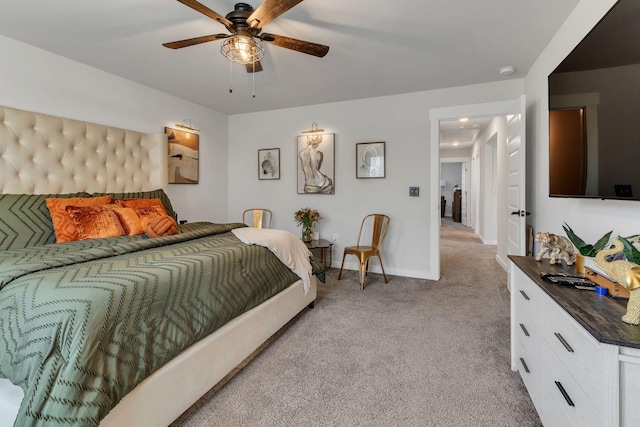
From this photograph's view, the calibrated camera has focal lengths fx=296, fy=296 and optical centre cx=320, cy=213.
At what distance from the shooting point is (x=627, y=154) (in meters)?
1.22

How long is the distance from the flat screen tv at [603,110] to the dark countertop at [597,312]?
473 mm

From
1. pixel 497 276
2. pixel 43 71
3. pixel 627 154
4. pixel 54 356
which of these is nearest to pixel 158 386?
pixel 54 356

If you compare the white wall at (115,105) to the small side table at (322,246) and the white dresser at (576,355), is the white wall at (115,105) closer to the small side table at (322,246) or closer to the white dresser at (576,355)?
the small side table at (322,246)

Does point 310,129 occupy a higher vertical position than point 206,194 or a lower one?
higher

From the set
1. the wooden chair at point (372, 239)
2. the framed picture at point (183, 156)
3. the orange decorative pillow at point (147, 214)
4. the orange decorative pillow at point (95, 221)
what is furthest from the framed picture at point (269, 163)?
the orange decorative pillow at point (95, 221)

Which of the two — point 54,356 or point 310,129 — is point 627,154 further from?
point 310,129

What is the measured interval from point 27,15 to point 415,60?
3077 mm

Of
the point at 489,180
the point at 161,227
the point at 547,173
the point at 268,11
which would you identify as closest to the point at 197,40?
the point at 268,11

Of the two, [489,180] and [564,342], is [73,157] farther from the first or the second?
[489,180]

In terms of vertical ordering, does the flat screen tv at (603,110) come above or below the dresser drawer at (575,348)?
above

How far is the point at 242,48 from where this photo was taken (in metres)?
1.98

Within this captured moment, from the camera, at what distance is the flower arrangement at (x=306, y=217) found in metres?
4.04

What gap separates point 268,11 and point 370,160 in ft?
8.32

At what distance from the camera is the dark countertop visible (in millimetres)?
809
